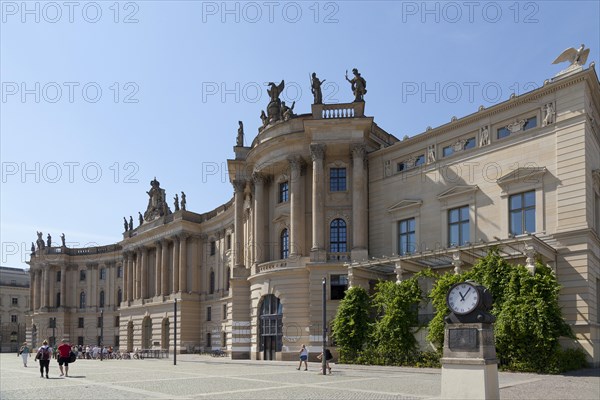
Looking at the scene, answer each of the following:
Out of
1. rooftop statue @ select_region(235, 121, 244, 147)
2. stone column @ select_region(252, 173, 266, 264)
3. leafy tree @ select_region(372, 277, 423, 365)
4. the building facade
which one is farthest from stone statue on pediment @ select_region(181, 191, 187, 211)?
the building facade

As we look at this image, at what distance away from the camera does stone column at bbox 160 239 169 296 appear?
281ft

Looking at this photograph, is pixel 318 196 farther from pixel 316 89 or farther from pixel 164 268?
pixel 164 268

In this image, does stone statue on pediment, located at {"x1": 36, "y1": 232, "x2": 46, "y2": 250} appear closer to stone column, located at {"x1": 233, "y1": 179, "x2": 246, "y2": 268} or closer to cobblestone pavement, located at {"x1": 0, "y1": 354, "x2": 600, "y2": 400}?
stone column, located at {"x1": 233, "y1": 179, "x2": 246, "y2": 268}

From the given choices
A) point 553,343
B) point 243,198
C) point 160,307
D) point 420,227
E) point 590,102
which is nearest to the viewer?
point 553,343

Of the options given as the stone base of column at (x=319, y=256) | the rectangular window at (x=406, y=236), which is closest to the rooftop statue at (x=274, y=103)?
the stone base of column at (x=319, y=256)

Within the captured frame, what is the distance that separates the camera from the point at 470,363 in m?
16.4

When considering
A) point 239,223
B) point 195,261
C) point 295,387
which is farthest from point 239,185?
point 295,387

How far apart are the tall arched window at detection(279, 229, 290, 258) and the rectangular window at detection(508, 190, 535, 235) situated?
1953 cm

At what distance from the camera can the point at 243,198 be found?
62.7 m

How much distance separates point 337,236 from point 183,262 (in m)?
37.4

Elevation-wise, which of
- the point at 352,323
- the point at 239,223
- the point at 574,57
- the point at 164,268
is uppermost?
the point at 574,57

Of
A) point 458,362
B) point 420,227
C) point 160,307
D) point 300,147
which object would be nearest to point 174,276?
point 160,307

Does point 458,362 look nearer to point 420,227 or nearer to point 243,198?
point 420,227

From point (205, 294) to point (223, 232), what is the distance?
29.2ft
